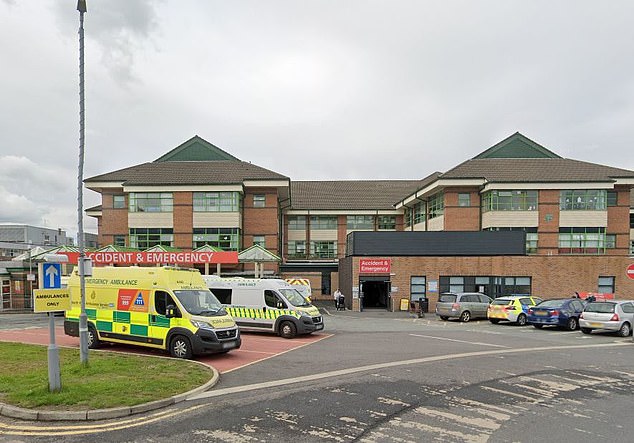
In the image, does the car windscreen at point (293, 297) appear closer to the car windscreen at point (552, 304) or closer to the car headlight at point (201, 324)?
the car headlight at point (201, 324)

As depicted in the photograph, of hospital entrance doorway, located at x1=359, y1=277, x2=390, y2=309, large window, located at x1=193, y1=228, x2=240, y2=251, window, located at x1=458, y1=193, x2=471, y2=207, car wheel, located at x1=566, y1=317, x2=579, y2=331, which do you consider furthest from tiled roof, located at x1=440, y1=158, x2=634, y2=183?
car wheel, located at x1=566, y1=317, x2=579, y2=331

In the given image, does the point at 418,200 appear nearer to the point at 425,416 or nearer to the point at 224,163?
the point at 224,163

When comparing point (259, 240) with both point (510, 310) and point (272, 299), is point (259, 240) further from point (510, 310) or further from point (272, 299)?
point (272, 299)

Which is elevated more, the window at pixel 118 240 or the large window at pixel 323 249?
the window at pixel 118 240

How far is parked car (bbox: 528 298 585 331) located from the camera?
20.2m

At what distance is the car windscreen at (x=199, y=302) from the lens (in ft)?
40.4

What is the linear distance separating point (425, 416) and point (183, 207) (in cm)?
3625

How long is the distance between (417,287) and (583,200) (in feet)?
68.9

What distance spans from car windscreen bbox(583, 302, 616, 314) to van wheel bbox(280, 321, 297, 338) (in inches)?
476

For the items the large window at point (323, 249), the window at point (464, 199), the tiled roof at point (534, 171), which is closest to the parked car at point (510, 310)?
the tiled roof at point (534, 171)

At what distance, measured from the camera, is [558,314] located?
20.2m

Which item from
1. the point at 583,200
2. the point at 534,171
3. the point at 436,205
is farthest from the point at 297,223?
the point at 583,200

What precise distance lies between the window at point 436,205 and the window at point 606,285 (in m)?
14.9

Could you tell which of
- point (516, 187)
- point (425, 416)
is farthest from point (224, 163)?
point (425, 416)
